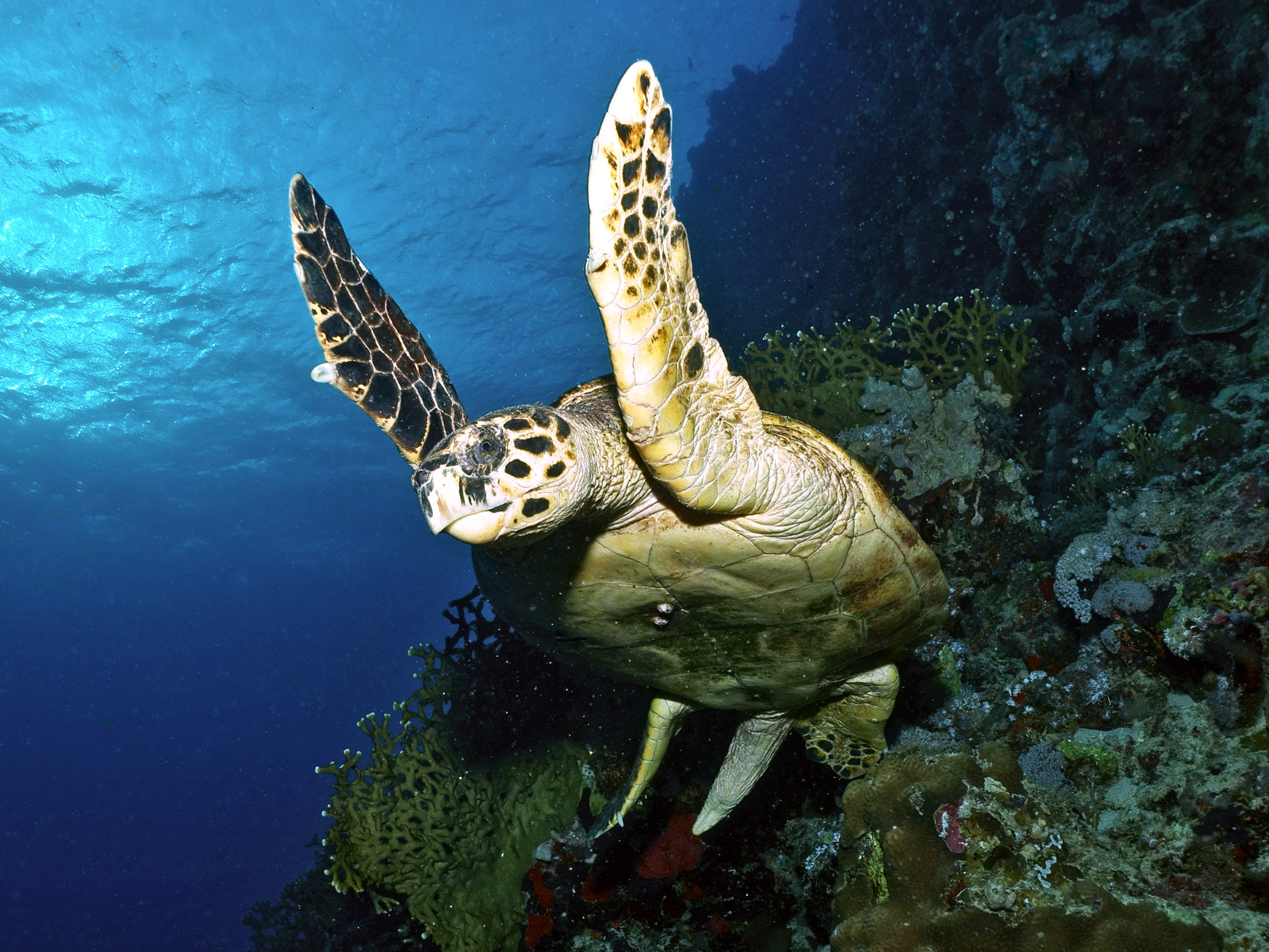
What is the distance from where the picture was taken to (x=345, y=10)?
17.4 meters

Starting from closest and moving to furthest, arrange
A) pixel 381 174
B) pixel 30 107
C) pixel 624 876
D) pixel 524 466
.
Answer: pixel 524 466
pixel 624 876
pixel 30 107
pixel 381 174

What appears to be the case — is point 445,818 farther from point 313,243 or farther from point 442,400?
point 313,243

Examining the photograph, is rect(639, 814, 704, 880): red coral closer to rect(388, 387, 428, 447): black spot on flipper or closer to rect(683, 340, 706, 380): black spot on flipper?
rect(388, 387, 428, 447): black spot on flipper

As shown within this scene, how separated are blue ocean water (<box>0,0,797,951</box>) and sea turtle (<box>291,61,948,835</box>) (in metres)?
19.9

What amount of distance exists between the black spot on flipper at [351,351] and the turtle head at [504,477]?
140 centimetres

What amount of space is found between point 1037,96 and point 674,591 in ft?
32.3

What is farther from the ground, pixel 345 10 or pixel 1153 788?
pixel 345 10

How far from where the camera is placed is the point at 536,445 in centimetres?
206

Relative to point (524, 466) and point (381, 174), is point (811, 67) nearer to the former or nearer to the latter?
point (381, 174)

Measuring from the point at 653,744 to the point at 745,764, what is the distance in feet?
2.00

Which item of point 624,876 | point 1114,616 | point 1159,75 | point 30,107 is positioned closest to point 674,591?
point 1114,616

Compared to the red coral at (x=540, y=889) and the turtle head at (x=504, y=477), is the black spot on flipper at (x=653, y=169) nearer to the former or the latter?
the turtle head at (x=504, y=477)

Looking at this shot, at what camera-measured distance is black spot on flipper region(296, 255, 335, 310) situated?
3.19 m

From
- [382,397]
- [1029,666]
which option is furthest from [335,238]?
[1029,666]
